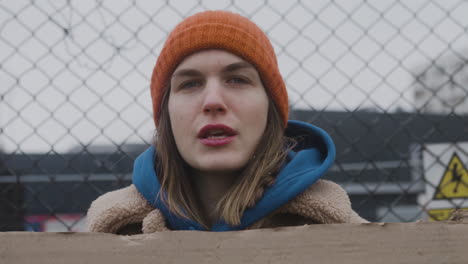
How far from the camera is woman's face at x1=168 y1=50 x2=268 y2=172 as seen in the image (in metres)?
0.71

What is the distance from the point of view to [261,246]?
0.48m

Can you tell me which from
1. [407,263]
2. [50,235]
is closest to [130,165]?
[50,235]

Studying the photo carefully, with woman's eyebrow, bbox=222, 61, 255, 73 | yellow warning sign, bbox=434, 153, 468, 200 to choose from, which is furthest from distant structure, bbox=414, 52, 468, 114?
woman's eyebrow, bbox=222, 61, 255, 73

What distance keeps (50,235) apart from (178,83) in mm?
392

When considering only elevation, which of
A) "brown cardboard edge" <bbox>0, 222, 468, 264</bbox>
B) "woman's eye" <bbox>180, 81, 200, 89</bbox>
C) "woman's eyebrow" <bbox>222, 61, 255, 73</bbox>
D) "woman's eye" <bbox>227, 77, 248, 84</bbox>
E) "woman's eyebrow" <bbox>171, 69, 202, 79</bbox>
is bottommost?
"brown cardboard edge" <bbox>0, 222, 468, 264</bbox>

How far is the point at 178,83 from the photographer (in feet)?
2.56

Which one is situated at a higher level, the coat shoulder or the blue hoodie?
the blue hoodie

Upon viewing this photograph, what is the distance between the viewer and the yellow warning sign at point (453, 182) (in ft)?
4.39

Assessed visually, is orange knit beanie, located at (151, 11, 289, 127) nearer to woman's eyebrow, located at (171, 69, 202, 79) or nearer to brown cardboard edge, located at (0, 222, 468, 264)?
woman's eyebrow, located at (171, 69, 202, 79)

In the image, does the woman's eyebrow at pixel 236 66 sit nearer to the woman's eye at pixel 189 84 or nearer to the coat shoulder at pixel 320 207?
the woman's eye at pixel 189 84

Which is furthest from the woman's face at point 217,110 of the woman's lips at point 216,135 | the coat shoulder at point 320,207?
the coat shoulder at point 320,207

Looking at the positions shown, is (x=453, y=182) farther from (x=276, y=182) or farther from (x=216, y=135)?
(x=216, y=135)

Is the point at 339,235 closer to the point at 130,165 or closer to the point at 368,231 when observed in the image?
the point at 368,231

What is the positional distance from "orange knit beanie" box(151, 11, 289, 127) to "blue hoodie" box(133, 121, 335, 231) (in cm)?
11
